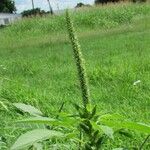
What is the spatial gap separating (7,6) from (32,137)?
54.0 metres

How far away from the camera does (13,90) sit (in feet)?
21.9

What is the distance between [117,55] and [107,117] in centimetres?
982

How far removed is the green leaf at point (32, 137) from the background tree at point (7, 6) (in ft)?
164

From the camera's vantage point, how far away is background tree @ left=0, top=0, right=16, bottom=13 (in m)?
51.3

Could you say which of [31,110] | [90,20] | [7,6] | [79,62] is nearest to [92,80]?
[31,110]

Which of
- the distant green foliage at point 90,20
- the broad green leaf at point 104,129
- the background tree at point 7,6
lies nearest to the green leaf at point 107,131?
the broad green leaf at point 104,129

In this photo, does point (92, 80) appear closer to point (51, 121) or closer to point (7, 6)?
point (51, 121)

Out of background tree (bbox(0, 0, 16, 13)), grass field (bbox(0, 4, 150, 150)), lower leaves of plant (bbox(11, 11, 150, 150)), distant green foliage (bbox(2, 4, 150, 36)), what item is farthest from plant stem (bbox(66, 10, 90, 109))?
background tree (bbox(0, 0, 16, 13))

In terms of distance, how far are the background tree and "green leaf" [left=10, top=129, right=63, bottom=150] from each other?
4988 cm

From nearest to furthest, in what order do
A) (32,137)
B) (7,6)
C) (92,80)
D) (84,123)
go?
(32,137), (84,123), (92,80), (7,6)

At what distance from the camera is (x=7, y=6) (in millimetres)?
54031

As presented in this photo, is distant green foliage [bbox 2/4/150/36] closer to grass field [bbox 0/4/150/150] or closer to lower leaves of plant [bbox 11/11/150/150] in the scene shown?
grass field [bbox 0/4/150/150]

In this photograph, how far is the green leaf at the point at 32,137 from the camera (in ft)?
2.61

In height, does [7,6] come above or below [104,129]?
below
